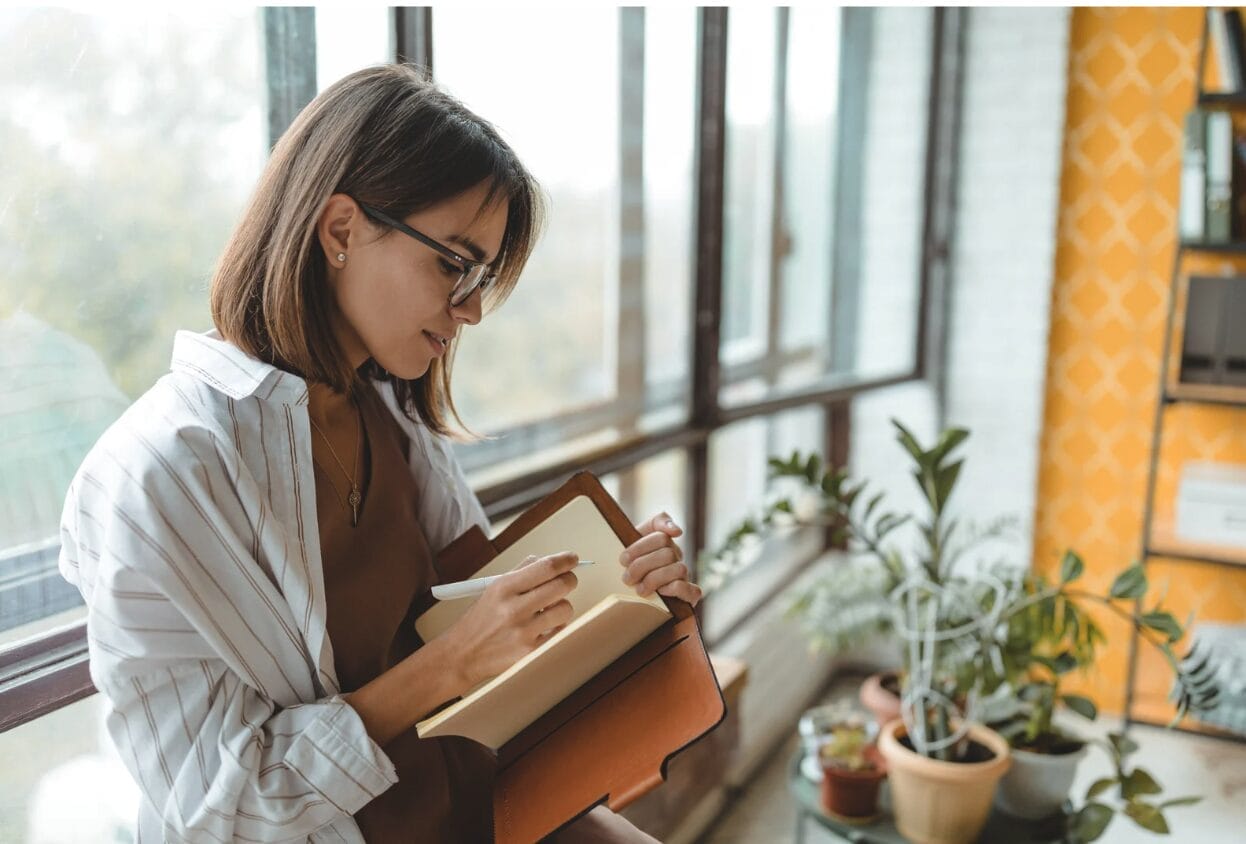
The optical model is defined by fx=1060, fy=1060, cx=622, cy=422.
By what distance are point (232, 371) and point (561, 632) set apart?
0.40 m

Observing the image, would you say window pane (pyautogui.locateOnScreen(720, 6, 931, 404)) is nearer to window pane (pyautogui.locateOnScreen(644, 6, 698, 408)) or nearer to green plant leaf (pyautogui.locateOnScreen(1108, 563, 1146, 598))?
window pane (pyautogui.locateOnScreen(644, 6, 698, 408))

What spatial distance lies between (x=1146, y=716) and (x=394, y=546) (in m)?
2.93

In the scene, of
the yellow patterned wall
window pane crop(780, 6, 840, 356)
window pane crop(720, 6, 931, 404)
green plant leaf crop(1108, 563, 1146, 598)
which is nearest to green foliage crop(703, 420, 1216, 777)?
green plant leaf crop(1108, 563, 1146, 598)

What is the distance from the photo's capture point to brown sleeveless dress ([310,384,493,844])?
43.5 inches

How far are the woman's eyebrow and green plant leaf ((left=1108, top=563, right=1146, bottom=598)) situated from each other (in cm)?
137

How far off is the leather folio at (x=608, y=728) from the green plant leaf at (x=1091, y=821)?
121cm

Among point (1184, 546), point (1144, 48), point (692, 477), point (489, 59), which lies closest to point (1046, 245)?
point (1144, 48)

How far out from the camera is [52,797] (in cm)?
120

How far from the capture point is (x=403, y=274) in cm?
107

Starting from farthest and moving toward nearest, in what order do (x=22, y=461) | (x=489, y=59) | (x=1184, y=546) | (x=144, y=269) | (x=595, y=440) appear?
(x=1184, y=546) → (x=595, y=440) → (x=489, y=59) → (x=144, y=269) → (x=22, y=461)

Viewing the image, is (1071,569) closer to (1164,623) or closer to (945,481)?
(1164,623)

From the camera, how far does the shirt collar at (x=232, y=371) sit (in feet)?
3.26

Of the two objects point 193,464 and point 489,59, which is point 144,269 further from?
point 489,59

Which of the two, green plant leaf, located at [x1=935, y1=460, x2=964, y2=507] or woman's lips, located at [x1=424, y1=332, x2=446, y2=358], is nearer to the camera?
woman's lips, located at [x1=424, y1=332, x2=446, y2=358]
